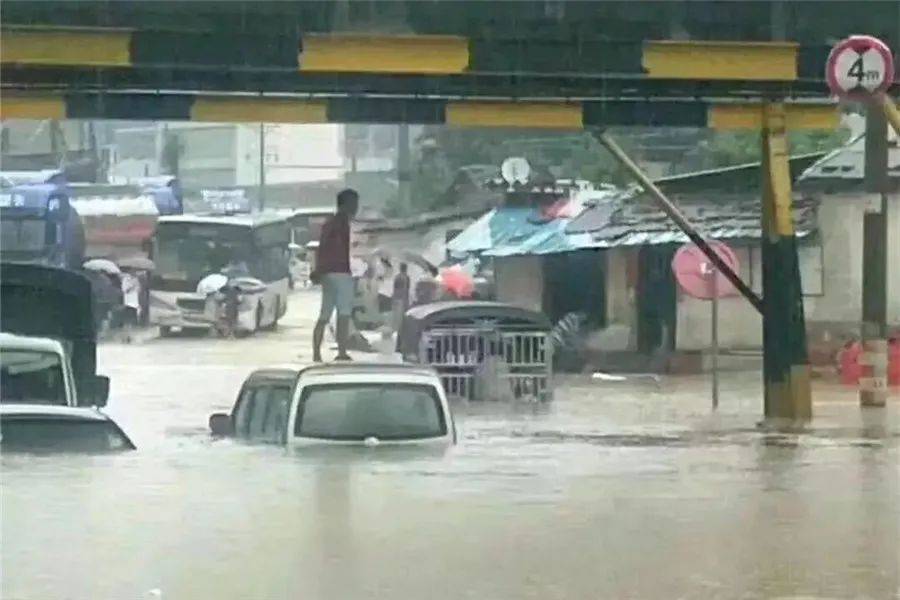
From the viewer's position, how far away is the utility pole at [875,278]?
56.2ft

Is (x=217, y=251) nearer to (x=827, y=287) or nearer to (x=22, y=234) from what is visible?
(x=22, y=234)

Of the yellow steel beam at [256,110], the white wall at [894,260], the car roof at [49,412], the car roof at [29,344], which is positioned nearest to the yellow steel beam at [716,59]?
the yellow steel beam at [256,110]

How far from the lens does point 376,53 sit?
1248 cm

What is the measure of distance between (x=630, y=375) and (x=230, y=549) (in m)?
14.8

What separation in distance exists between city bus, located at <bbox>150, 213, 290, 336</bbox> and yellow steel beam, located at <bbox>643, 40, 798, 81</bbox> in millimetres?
14515

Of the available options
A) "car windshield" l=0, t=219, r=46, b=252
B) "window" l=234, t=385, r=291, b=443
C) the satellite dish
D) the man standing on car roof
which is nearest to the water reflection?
"window" l=234, t=385, r=291, b=443

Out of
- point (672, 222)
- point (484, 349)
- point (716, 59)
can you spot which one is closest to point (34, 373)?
point (716, 59)

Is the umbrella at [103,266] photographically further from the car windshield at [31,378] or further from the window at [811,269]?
the car windshield at [31,378]

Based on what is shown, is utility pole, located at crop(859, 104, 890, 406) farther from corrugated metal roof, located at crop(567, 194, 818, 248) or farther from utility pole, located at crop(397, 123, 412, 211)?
utility pole, located at crop(397, 123, 412, 211)

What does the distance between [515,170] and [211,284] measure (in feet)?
13.4

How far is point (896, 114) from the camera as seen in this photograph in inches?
484

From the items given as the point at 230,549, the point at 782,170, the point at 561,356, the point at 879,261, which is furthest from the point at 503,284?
the point at 230,549

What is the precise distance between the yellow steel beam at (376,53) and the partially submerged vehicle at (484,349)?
316 inches

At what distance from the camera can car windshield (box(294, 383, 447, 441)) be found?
38.8 ft
